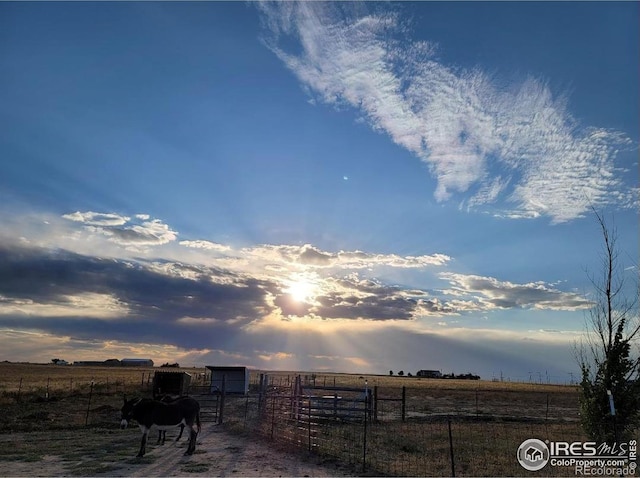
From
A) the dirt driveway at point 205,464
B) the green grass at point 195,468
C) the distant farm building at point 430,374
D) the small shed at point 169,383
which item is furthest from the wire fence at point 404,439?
the distant farm building at point 430,374

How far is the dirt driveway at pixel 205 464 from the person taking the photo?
37.8 ft

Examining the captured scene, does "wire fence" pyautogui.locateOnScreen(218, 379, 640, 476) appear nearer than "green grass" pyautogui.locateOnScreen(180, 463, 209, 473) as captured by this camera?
No

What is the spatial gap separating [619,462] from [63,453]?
1473 cm

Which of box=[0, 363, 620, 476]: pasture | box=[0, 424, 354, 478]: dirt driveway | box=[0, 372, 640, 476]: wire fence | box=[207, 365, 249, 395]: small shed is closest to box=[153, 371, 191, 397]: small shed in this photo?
box=[0, 372, 640, 476]: wire fence

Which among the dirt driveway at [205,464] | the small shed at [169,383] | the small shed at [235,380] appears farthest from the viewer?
the small shed at [235,380]

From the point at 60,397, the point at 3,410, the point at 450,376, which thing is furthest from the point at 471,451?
the point at 450,376

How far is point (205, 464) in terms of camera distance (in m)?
12.6

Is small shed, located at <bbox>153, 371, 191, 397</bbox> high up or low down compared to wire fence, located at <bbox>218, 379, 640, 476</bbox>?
up

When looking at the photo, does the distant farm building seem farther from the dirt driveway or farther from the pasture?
the dirt driveway

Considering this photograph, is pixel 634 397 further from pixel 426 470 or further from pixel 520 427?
pixel 520 427

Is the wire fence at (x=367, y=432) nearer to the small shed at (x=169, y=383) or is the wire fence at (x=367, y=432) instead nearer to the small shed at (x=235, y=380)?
the small shed at (x=169, y=383)

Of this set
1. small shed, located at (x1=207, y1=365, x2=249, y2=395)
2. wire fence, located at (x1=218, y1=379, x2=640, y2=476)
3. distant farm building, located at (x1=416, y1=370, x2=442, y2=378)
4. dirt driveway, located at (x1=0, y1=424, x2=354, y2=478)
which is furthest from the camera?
distant farm building, located at (x1=416, y1=370, x2=442, y2=378)

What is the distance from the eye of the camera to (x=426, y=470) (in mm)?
12086

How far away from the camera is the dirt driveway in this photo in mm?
11523
